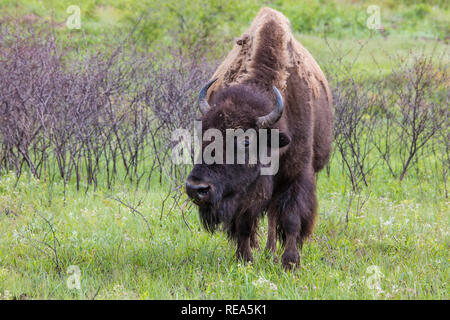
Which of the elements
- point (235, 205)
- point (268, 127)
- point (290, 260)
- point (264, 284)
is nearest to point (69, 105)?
point (235, 205)

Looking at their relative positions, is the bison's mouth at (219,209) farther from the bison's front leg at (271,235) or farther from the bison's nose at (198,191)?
the bison's front leg at (271,235)

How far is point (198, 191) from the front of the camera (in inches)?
158

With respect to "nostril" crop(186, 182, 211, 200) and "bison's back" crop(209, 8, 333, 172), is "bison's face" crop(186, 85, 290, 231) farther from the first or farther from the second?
"bison's back" crop(209, 8, 333, 172)

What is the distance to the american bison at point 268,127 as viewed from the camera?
4.27 m

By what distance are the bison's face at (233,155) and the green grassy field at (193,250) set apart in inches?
20.4

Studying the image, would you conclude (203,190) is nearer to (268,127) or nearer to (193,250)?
(268,127)

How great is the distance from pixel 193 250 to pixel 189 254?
0.11m

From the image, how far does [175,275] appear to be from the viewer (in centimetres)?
437

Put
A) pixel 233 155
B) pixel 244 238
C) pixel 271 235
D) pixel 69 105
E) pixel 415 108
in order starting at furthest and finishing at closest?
pixel 415 108 < pixel 69 105 < pixel 271 235 < pixel 244 238 < pixel 233 155

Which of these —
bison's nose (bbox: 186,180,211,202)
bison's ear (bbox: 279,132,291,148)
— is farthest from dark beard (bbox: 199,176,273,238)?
bison's ear (bbox: 279,132,291,148)

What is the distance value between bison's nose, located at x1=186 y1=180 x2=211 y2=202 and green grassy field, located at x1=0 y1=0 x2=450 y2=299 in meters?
0.64

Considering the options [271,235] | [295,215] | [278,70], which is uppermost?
[278,70]

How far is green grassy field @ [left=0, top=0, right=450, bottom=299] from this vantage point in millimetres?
4020

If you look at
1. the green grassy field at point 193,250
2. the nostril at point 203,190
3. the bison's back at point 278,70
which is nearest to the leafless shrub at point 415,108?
the green grassy field at point 193,250
